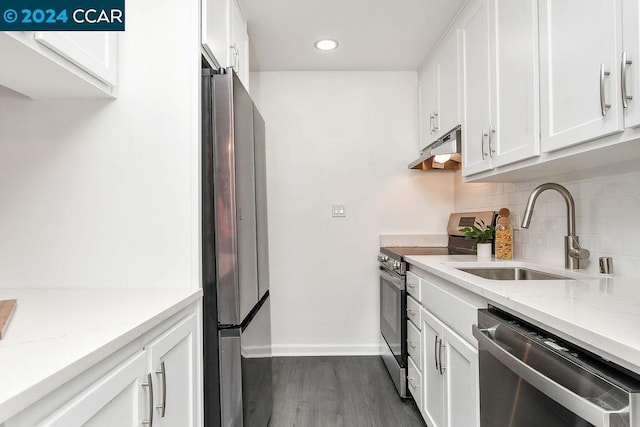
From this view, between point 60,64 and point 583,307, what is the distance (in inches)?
61.0

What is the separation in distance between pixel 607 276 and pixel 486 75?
1034mm

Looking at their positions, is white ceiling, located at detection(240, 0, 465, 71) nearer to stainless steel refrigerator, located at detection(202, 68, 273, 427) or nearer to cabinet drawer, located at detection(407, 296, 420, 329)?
stainless steel refrigerator, located at detection(202, 68, 273, 427)

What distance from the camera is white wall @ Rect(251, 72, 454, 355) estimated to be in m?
3.17

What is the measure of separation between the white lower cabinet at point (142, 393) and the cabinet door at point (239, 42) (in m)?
1.34

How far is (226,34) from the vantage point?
6.15ft

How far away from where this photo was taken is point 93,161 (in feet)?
4.59

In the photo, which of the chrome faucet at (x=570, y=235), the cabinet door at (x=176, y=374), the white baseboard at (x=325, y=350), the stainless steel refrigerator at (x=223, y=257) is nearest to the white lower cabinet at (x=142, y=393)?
the cabinet door at (x=176, y=374)

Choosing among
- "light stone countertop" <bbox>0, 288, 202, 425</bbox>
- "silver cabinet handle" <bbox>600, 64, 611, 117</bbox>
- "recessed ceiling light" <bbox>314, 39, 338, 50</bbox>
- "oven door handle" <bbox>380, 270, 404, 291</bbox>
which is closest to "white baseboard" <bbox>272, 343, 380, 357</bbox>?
"oven door handle" <bbox>380, 270, 404, 291</bbox>

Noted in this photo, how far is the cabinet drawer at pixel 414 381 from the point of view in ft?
6.82

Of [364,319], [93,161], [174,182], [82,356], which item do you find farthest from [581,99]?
[364,319]

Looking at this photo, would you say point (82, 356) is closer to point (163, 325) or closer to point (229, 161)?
point (163, 325)

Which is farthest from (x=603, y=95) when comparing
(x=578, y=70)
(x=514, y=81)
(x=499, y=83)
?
(x=499, y=83)

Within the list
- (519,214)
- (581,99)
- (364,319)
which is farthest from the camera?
(364,319)

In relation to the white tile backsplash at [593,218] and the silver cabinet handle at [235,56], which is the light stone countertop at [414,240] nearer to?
the white tile backsplash at [593,218]
